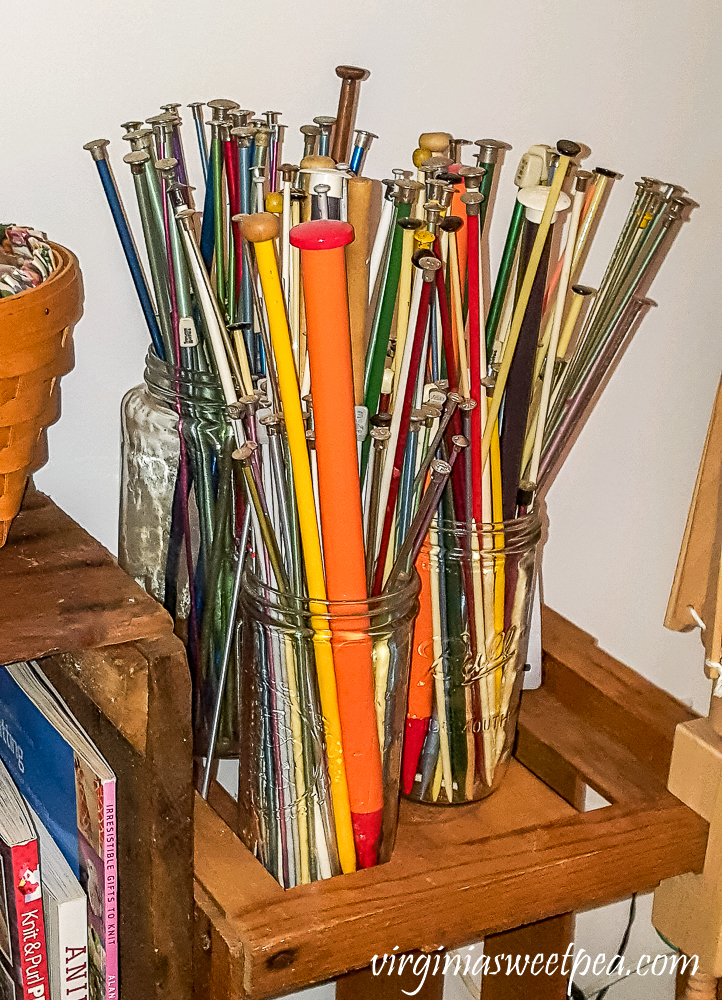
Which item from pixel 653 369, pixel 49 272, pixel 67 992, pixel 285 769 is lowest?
pixel 67 992

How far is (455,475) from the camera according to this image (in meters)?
0.67

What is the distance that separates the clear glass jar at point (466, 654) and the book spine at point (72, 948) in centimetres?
22

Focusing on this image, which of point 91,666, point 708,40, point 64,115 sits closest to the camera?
point 91,666

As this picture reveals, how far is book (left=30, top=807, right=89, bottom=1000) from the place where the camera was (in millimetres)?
617

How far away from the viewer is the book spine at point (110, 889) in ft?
1.90

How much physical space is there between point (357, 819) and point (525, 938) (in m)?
0.37

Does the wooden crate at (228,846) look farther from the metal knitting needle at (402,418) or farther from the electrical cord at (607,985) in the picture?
the electrical cord at (607,985)

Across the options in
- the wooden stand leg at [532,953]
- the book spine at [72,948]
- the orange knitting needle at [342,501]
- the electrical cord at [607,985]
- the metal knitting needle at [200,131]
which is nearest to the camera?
the orange knitting needle at [342,501]

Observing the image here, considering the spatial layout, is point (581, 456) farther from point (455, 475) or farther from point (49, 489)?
point (49, 489)

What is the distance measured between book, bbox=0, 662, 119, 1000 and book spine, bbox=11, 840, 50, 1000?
0.02m

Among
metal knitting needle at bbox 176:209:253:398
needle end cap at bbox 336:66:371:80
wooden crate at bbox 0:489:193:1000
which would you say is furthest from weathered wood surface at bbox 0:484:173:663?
needle end cap at bbox 336:66:371:80

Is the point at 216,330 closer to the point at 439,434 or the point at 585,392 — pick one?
the point at 439,434

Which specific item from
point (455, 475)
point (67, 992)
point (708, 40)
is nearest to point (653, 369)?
point (708, 40)

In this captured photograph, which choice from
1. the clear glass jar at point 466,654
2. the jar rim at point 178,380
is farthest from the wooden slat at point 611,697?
the jar rim at point 178,380
